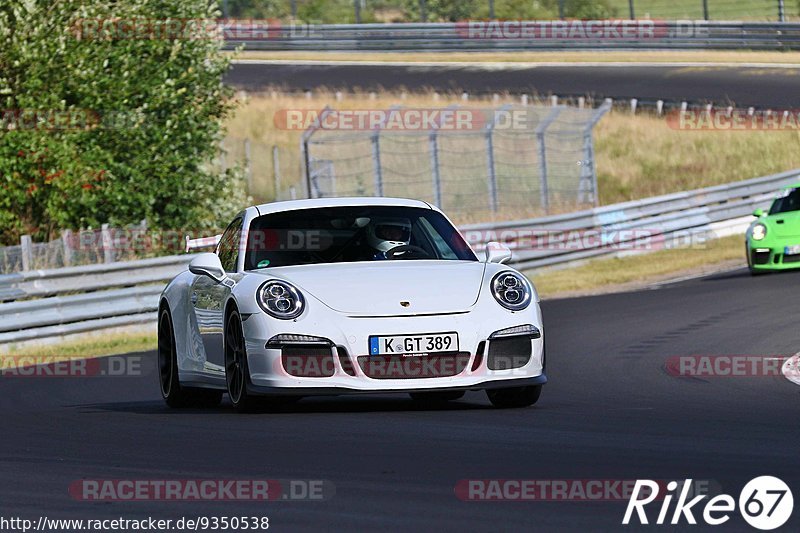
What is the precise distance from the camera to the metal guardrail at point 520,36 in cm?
4878

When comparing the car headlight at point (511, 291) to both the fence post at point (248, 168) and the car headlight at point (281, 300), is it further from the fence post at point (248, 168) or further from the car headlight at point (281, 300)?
the fence post at point (248, 168)

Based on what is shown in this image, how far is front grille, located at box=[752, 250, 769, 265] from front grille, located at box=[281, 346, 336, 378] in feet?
46.5

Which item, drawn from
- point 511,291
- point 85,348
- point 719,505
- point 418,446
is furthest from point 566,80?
point 719,505

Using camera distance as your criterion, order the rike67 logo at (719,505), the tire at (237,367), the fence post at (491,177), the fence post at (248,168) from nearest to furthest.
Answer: the rike67 logo at (719,505), the tire at (237,367), the fence post at (491,177), the fence post at (248,168)

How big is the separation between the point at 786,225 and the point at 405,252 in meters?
13.0

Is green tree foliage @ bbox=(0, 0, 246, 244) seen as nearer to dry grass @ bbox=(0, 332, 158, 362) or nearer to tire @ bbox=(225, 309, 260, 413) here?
dry grass @ bbox=(0, 332, 158, 362)

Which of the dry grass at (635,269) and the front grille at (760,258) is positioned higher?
the front grille at (760,258)

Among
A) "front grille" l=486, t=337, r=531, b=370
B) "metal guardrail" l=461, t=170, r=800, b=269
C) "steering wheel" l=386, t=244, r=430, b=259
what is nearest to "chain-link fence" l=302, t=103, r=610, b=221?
"metal guardrail" l=461, t=170, r=800, b=269

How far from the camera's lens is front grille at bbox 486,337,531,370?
9.30m

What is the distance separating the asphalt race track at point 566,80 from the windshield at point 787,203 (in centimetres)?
1850

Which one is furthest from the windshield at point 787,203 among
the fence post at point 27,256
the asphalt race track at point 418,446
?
the fence post at point 27,256

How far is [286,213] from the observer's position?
10.5m

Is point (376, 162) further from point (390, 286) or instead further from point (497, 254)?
point (390, 286)

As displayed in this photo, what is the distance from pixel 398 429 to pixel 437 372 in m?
0.73
